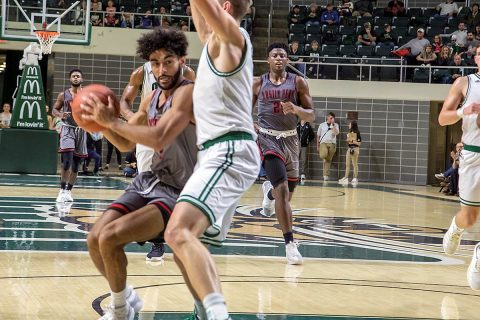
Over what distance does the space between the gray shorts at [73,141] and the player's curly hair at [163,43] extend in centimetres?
805

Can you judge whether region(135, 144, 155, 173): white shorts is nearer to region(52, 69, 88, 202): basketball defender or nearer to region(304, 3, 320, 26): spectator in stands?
region(52, 69, 88, 202): basketball defender

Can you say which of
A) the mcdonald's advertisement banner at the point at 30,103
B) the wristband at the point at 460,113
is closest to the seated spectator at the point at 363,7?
the mcdonald's advertisement banner at the point at 30,103

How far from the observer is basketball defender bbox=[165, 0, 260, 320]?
163 inches

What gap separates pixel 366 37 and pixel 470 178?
669 inches

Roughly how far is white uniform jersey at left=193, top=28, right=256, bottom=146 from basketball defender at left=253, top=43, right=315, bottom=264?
3417 mm

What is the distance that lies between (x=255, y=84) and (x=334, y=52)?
49.4 ft

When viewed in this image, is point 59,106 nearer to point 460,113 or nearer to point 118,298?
point 460,113

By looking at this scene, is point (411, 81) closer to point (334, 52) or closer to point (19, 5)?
point (334, 52)

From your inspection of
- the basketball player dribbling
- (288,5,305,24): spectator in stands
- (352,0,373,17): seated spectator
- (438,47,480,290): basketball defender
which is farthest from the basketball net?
the basketball player dribbling

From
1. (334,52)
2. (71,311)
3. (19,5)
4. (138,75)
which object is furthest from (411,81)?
(71,311)

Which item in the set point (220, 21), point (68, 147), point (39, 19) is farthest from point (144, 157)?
point (39, 19)

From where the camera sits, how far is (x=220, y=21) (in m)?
4.17

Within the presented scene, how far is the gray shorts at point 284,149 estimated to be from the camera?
27.1 ft

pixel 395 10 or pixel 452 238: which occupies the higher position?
pixel 395 10
